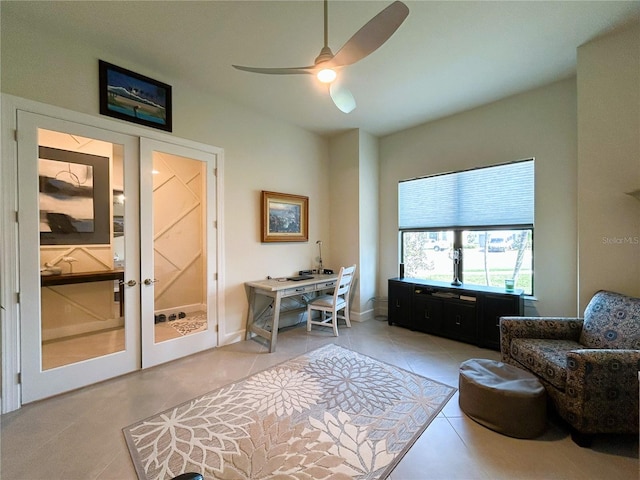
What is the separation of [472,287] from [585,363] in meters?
1.83

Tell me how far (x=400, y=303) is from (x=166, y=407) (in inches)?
121

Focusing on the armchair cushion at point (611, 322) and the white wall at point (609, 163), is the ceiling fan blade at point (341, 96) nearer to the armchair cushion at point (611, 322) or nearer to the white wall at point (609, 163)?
the white wall at point (609, 163)

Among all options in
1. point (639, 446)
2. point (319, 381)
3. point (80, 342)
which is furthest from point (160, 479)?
point (639, 446)

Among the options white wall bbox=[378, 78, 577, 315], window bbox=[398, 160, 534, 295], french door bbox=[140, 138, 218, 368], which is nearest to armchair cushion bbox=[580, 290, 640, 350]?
white wall bbox=[378, 78, 577, 315]

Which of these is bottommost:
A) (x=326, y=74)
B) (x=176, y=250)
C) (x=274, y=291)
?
(x=274, y=291)

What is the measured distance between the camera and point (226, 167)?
3307mm

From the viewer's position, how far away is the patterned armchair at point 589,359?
1588 mm

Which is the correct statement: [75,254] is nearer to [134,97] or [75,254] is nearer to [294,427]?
[134,97]

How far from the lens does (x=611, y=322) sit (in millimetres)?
1984

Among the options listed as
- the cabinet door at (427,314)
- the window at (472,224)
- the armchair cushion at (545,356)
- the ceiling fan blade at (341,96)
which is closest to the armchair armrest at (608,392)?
the armchair cushion at (545,356)

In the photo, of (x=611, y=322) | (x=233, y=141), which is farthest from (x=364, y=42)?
(x=611, y=322)

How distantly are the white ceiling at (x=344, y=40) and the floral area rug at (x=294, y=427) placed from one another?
306cm

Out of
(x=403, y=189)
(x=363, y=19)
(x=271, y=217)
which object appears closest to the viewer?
(x=363, y=19)

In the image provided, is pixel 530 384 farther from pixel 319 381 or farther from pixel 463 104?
pixel 463 104
